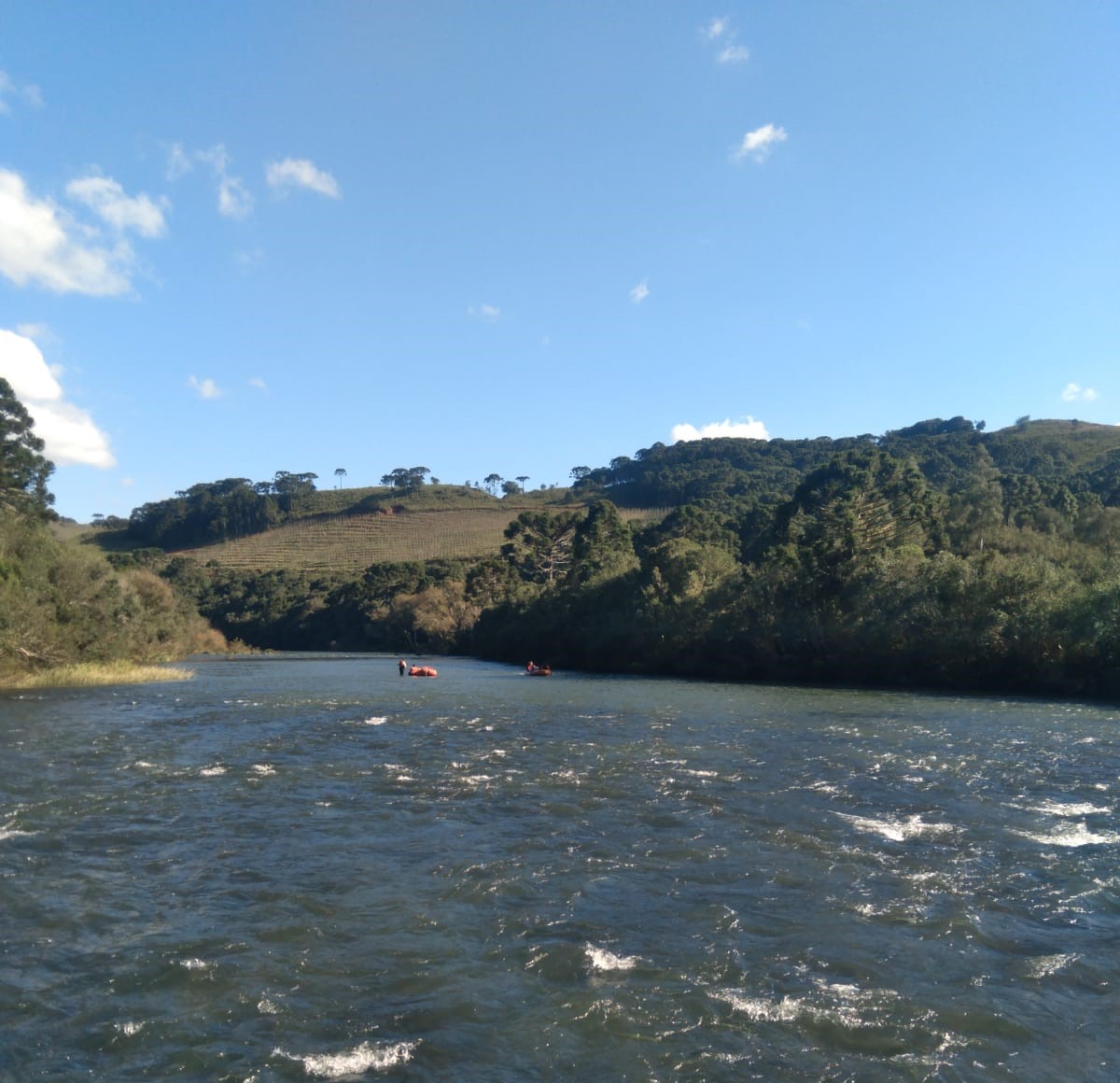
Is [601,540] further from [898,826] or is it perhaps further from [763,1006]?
[763,1006]

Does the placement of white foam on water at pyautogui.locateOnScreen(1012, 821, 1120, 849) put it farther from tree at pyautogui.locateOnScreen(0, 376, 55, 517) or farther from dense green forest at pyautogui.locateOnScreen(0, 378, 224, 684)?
tree at pyautogui.locateOnScreen(0, 376, 55, 517)

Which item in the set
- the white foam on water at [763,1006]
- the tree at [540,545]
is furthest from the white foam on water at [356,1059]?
the tree at [540,545]

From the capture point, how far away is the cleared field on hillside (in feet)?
517

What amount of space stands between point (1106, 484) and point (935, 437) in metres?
96.1

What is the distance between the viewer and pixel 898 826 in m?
14.7

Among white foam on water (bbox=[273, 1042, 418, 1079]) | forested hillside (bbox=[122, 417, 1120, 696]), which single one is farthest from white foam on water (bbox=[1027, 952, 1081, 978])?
forested hillside (bbox=[122, 417, 1120, 696])

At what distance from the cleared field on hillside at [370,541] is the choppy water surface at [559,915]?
132 m

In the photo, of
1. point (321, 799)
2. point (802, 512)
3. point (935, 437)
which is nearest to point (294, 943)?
point (321, 799)

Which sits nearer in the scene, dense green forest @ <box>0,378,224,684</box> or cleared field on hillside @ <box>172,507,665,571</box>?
dense green forest @ <box>0,378,224,684</box>

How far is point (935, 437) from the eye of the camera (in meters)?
184

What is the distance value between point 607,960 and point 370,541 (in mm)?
164985

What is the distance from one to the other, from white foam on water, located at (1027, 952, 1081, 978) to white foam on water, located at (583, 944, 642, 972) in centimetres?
380

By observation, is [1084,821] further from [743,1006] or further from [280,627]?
[280,627]

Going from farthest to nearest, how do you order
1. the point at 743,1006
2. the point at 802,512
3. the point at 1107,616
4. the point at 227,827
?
1. the point at 802,512
2. the point at 1107,616
3. the point at 227,827
4. the point at 743,1006
